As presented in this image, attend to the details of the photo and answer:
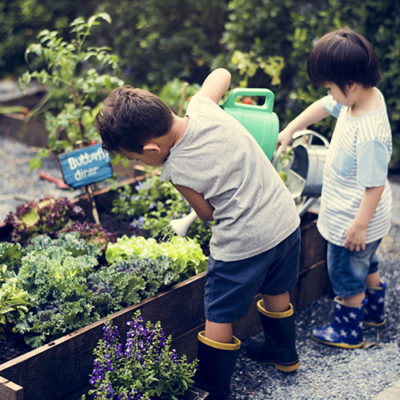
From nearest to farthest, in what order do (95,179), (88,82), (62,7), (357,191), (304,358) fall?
(357,191), (304,358), (95,179), (88,82), (62,7)

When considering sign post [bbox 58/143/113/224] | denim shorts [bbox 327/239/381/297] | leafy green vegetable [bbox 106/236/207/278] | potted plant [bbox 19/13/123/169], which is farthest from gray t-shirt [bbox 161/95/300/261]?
potted plant [bbox 19/13/123/169]

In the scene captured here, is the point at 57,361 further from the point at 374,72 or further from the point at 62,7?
the point at 62,7

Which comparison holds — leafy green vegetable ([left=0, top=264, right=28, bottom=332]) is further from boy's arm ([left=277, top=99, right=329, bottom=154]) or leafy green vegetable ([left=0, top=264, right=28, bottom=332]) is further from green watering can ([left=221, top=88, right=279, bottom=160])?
boy's arm ([left=277, top=99, right=329, bottom=154])

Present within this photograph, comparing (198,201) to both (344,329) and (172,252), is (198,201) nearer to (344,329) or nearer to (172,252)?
(172,252)

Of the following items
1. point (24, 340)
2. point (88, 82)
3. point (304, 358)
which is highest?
point (88, 82)

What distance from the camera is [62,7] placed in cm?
627

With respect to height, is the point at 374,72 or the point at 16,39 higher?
the point at 374,72

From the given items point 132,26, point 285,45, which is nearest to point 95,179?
point 285,45

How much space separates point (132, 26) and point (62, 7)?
112 centimetres

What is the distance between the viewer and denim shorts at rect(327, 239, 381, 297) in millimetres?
2377

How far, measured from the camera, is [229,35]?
15.5 ft

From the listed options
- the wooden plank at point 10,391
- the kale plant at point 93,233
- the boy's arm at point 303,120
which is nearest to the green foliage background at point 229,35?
the boy's arm at point 303,120

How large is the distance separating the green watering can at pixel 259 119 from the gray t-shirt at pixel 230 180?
395 mm

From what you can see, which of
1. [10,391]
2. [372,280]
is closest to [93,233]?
[10,391]
